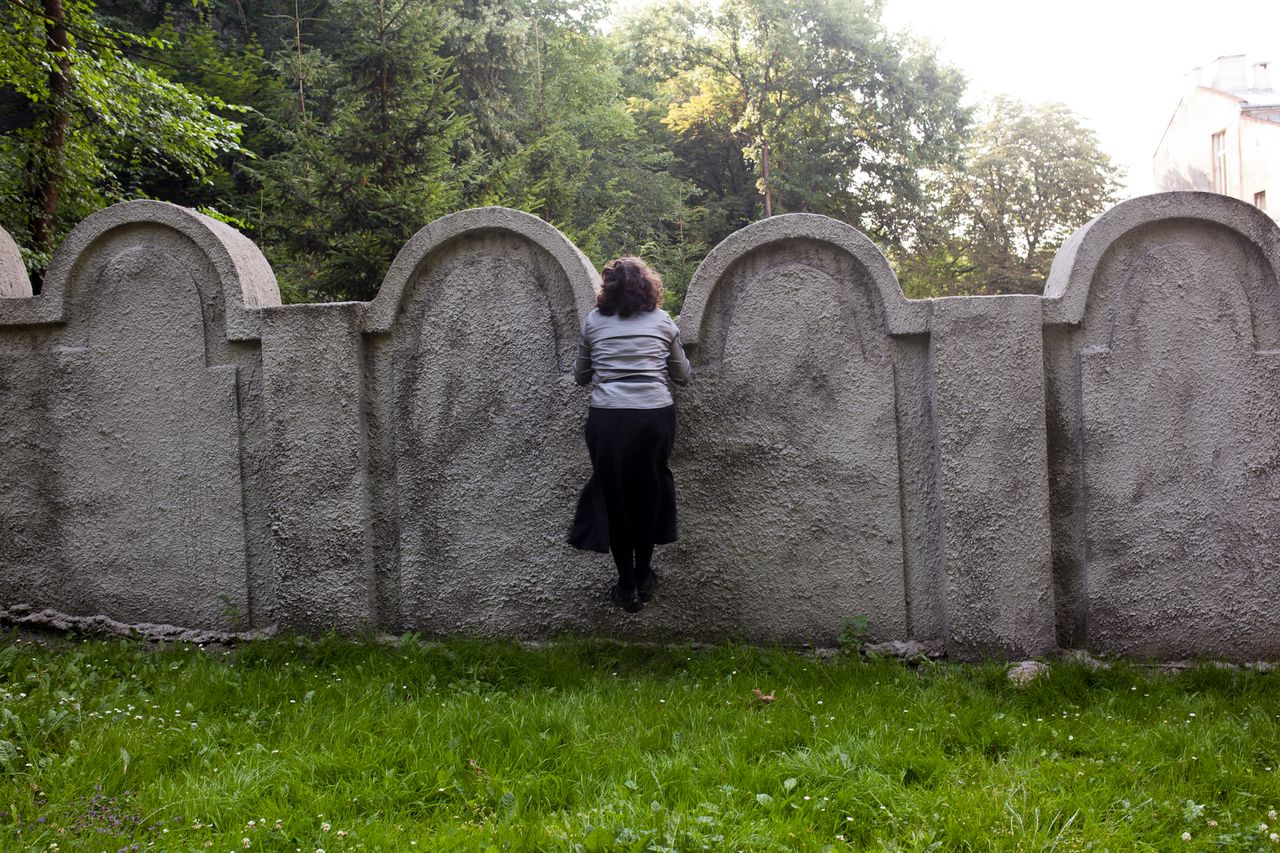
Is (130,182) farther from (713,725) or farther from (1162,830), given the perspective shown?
(1162,830)

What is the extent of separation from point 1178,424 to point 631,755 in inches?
115

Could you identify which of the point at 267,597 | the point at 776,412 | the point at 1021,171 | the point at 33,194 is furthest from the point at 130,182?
the point at 1021,171

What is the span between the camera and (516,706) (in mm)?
3906

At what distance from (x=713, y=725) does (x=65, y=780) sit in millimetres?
2218

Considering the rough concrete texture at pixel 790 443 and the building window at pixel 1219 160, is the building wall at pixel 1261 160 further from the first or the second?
the rough concrete texture at pixel 790 443

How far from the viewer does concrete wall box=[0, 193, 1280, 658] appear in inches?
175

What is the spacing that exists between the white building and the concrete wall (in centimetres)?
2546

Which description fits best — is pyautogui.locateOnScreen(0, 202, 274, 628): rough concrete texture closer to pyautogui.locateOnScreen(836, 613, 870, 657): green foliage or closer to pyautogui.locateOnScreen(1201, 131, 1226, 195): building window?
pyautogui.locateOnScreen(836, 613, 870, 657): green foliage

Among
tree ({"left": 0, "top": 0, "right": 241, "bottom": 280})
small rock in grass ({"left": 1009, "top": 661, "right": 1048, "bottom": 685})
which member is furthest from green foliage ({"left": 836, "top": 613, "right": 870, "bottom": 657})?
tree ({"left": 0, "top": 0, "right": 241, "bottom": 280})

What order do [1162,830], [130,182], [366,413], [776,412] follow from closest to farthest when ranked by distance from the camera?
[1162,830] < [776,412] < [366,413] < [130,182]

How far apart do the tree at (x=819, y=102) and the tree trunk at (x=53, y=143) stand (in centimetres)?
A: 2150

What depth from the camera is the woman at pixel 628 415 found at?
14.1ft

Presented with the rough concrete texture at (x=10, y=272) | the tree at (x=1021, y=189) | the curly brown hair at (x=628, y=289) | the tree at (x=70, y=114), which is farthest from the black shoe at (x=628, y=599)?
the tree at (x=1021, y=189)

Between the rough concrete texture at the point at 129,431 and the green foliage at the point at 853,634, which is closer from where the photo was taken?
the green foliage at the point at 853,634
